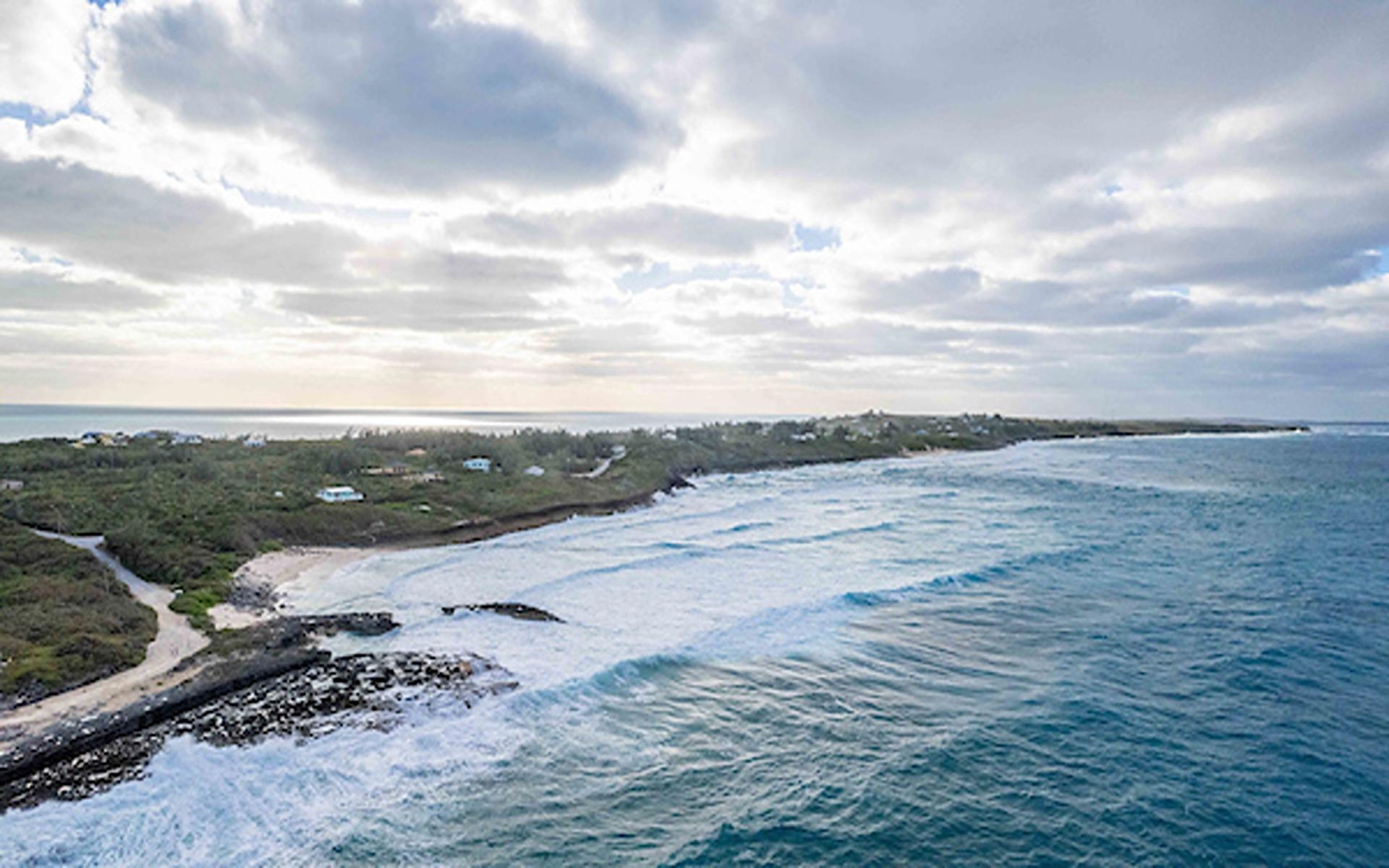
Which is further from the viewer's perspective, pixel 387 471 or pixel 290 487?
pixel 387 471

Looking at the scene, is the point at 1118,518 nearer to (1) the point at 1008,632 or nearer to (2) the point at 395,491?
(1) the point at 1008,632

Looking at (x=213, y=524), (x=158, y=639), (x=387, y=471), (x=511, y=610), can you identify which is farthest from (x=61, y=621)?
(x=387, y=471)

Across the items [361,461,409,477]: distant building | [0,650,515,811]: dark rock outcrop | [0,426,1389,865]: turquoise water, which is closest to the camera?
[0,426,1389,865]: turquoise water

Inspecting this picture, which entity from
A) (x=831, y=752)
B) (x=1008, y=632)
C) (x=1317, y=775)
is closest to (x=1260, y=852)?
(x=1317, y=775)

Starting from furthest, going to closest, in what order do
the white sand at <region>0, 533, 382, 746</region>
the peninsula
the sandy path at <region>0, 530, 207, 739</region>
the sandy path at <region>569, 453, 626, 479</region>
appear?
the sandy path at <region>569, 453, 626, 479</region>
the peninsula
the white sand at <region>0, 533, 382, 746</region>
the sandy path at <region>0, 530, 207, 739</region>

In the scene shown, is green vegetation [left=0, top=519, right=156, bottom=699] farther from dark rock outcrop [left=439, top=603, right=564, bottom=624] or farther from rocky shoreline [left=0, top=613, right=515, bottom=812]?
dark rock outcrop [left=439, top=603, right=564, bottom=624]

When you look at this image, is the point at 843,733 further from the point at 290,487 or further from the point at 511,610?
the point at 290,487

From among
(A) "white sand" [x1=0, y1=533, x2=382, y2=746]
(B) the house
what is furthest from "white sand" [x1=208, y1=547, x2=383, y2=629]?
(B) the house

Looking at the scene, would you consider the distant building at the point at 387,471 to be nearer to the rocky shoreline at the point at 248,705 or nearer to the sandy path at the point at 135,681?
the sandy path at the point at 135,681
